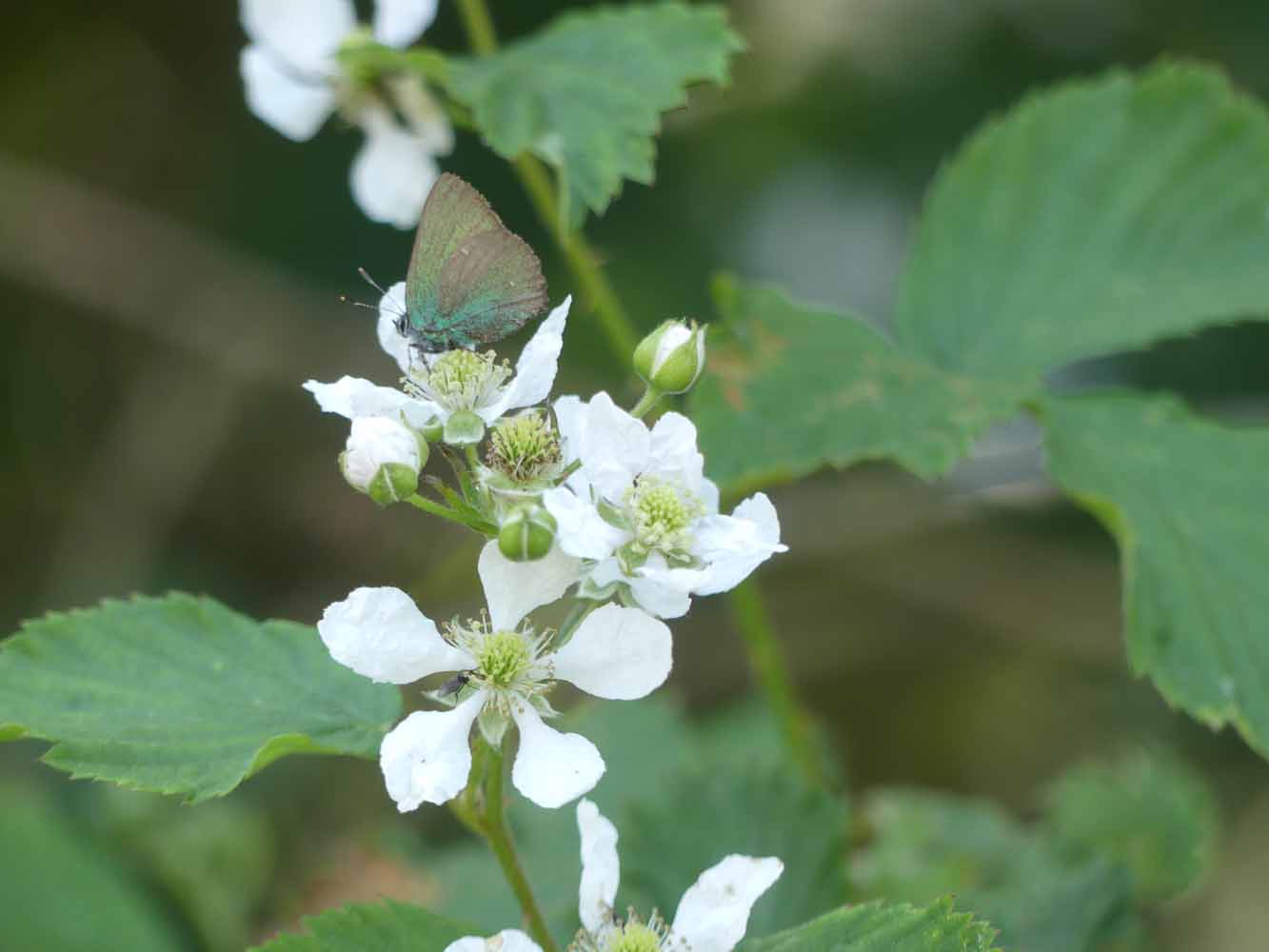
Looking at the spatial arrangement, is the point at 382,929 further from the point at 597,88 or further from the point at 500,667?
the point at 597,88

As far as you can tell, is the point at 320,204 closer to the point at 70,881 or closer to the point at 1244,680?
the point at 70,881

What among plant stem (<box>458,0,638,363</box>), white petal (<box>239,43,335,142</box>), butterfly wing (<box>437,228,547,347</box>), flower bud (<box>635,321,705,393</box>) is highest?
white petal (<box>239,43,335,142</box>)

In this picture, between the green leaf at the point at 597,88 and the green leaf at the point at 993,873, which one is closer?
the green leaf at the point at 597,88

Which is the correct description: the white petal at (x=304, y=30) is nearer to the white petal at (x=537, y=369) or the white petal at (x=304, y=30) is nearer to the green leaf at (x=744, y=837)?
the white petal at (x=537, y=369)

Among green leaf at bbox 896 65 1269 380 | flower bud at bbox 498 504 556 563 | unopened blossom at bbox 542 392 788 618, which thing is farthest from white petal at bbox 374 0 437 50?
flower bud at bbox 498 504 556 563

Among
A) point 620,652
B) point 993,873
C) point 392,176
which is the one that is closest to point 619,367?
point 392,176

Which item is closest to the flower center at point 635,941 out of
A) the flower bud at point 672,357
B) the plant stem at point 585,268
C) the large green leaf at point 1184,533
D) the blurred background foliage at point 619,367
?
the flower bud at point 672,357

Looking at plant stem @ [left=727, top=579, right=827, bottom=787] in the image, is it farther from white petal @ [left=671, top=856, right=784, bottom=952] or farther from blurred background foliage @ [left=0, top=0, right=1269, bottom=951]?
blurred background foliage @ [left=0, top=0, right=1269, bottom=951]
